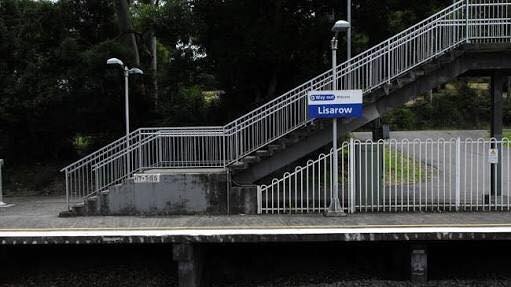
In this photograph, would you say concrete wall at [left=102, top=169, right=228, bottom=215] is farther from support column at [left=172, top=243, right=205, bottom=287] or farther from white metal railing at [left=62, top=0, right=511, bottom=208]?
support column at [left=172, top=243, right=205, bottom=287]

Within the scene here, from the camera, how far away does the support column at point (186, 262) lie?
9.22m

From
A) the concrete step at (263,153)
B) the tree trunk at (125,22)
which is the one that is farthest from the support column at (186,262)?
the tree trunk at (125,22)

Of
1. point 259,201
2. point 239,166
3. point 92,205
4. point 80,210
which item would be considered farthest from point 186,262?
point 80,210

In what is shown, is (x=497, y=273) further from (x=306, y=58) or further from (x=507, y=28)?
(x=306, y=58)

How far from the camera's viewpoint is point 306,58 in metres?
18.1

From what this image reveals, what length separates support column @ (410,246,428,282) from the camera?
9.36 m

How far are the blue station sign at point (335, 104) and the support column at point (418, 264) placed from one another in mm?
3335

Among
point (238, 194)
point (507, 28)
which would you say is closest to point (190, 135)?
point (238, 194)

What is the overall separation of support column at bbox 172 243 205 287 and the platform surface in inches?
6.5

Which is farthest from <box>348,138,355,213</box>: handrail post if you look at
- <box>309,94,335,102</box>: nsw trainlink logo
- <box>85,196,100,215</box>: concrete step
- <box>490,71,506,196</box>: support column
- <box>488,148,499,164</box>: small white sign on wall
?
<box>85,196,100,215</box>: concrete step

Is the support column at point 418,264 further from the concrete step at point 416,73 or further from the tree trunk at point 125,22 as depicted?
the tree trunk at point 125,22

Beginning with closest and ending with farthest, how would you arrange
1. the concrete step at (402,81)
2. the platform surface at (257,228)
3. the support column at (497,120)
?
the platform surface at (257,228) → the concrete step at (402,81) → the support column at (497,120)

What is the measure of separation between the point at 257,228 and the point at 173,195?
282 cm

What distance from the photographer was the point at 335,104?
11.3m
